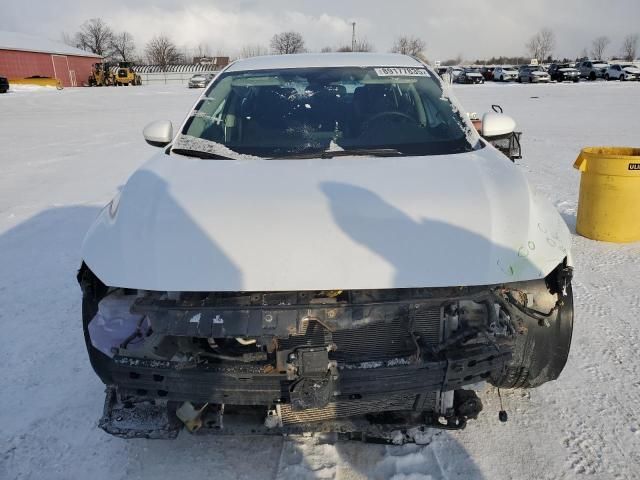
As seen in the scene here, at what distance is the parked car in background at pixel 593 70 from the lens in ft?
133

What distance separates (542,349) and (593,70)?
46.9 m

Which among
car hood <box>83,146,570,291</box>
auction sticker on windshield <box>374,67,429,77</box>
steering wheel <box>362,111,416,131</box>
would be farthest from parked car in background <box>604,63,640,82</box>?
car hood <box>83,146,570,291</box>

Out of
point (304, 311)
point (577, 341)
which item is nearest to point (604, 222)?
point (577, 341)

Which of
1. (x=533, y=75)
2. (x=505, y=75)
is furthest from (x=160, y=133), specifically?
(x=505, y=75)

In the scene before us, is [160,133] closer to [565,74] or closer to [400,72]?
[400,72]

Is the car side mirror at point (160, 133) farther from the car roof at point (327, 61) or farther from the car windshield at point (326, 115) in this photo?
the car roof at point (327, 61)

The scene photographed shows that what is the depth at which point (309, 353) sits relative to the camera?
1.92 m

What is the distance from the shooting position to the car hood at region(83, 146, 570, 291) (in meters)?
1.94

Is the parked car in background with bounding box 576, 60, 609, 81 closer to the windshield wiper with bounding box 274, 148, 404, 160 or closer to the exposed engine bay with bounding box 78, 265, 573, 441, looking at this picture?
the windshield wiper with bounding box 274, 148, 404, 160

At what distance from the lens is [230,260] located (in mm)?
1965

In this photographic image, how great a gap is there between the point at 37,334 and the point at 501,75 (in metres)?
45.8


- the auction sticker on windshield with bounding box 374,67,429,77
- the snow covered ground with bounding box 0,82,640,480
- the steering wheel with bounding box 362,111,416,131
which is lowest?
the snow covered ground with bounding box 0,82,640,480

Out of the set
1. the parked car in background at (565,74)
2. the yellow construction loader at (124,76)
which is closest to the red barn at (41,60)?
the yellow construction loader at (124,76)

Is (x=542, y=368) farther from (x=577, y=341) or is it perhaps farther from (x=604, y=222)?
(x=604, y=222)
